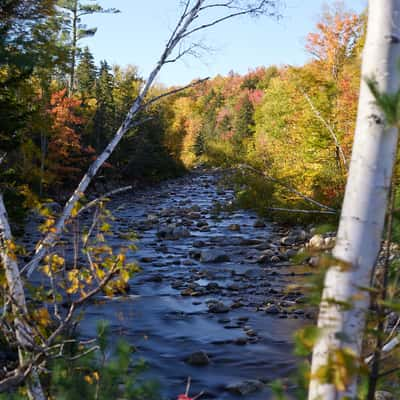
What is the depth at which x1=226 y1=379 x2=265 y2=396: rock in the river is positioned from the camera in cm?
557

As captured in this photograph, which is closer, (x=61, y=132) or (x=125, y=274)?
(x=125, y=274)

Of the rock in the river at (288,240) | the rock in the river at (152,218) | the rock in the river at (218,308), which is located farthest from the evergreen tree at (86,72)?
the rock in the river at (218,308)

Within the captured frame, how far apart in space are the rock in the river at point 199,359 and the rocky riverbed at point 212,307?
0.04ft

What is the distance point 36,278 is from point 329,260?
9178mm

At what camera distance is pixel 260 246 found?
13.4 metres

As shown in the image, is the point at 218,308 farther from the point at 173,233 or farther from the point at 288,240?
the point at 173,233

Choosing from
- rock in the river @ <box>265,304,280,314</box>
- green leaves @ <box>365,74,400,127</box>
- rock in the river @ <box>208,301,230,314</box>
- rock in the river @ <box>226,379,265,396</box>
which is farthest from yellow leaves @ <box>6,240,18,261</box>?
rock in the river @ <box>265,304,280,314</box>

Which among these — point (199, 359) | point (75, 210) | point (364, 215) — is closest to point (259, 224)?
point (199, 359)

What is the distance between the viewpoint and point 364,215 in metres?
1.51

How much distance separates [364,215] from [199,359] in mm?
5380

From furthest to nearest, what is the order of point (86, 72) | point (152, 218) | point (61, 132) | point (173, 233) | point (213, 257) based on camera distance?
point (86, 72) → point (61, 132) → point (152, 218) → point (173, 233) → point (213, 257)

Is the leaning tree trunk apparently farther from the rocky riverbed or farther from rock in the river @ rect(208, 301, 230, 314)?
rock in the river @ rect(208, 301, 230, 314)

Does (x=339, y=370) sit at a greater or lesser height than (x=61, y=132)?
lesser

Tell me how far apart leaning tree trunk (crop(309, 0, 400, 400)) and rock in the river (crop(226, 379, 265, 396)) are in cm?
430
